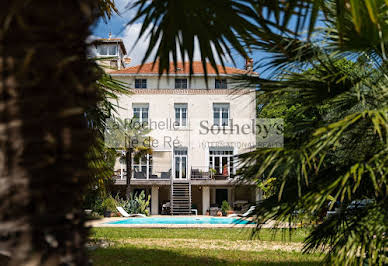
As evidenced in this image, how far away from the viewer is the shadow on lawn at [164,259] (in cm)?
659

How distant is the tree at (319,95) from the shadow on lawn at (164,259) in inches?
120

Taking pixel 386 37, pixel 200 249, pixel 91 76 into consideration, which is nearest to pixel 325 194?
pixel 386 37

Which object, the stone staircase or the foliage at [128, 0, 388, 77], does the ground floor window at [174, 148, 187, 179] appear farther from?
the foliage at [128, 0, 388, 77]

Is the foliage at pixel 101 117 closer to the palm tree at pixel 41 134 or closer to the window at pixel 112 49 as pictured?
the palm tree at pixel 41 134

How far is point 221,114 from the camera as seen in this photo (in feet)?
88.7

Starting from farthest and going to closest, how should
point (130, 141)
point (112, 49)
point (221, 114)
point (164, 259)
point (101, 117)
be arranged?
point (112, 49)
point (221, 114)
point (130, 141)
point (164, 259)
point (101, 117)

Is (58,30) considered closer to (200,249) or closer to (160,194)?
(200,249)

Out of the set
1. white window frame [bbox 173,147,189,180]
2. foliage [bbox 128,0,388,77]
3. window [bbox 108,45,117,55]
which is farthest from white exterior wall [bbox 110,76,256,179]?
foliage [bbox 128,0,388,77]

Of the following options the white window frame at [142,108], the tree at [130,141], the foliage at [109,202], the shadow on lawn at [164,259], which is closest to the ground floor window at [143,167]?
the tree at [130,141]

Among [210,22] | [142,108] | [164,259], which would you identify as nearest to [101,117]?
[164,259]

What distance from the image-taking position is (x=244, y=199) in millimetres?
27953

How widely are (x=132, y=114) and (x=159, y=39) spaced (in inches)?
954

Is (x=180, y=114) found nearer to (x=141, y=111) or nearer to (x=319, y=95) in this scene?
(x=141, y=111)

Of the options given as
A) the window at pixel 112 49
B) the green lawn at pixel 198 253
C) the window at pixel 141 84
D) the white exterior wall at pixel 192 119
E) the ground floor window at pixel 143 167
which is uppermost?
the window at pixel 112 49
